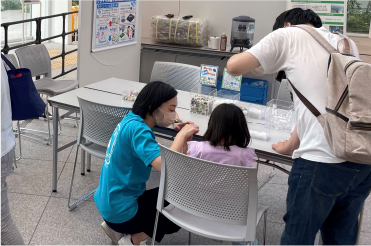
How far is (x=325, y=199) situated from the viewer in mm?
1753

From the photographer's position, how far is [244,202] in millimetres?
1927

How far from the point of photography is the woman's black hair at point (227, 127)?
2.07m

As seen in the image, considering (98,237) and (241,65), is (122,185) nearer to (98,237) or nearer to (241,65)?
(98,237)

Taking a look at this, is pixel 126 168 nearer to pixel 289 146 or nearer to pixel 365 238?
pixel 289 146

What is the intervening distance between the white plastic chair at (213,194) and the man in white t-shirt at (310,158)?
0.58 feet

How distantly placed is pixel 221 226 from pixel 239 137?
44cm

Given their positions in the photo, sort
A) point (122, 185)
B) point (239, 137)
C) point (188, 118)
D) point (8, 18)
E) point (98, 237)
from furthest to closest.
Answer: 1. point (8, 18)
2. point (188, 118)
3. point (98, 237)
4. point (122, 185)
5. point (239, 137)

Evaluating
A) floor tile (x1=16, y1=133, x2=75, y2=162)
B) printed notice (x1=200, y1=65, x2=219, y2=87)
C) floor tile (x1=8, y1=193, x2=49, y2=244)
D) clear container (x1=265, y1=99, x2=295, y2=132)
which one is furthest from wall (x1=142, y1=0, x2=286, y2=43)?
floor tile (x1=8, y1=193, x2=49, y2=244)

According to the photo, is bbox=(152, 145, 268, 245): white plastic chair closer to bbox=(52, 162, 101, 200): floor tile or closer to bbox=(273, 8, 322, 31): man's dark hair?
bbox=(273, 8, 322, 31): man's dark hair

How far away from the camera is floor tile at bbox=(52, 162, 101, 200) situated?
3232 mm

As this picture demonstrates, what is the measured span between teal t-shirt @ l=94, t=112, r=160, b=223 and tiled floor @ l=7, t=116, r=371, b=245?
1.52ft

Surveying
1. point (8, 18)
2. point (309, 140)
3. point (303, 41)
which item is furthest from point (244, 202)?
point (8, 18)

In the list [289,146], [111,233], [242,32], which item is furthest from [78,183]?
[242,32]

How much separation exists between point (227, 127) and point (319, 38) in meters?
0.59
